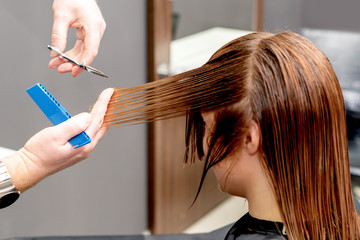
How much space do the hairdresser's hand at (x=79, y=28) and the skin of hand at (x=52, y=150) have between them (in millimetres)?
195

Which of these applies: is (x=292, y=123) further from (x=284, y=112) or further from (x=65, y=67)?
(x=65, y=67)

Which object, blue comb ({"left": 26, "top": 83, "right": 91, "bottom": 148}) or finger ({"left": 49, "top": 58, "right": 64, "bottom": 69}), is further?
finger ({"left": 49, "top": 58, "right": 64, "bottom": 69})

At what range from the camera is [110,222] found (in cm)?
206

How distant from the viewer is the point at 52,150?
0.93 metres

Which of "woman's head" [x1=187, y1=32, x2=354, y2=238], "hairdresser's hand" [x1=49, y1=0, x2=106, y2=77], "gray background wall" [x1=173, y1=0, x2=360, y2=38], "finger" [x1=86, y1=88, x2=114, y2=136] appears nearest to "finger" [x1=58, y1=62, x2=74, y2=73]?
"hairdresser's hand" [x1=49, y1=0, x2=106, y2=77]

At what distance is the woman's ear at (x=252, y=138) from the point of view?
90 cm

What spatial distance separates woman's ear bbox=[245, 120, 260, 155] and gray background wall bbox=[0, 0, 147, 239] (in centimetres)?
94

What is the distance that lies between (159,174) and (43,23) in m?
0.95

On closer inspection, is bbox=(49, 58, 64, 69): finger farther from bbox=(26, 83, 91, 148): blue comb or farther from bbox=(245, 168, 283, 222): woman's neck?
bbox=(245, 168, 283, 222): woman's neck

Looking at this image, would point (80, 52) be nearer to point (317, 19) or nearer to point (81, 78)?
point (81, 78)

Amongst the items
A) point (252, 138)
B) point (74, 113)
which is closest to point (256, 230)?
point (252, 138)

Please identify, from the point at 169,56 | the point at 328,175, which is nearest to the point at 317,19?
the point at 169,56

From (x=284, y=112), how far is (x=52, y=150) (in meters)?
0.48

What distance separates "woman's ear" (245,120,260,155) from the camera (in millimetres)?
905
